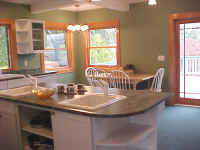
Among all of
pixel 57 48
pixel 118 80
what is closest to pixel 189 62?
pixel 118 80

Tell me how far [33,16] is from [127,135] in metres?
4.26

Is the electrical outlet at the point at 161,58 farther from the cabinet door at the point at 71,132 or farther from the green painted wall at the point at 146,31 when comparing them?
the cabinet door at the point at 71,132

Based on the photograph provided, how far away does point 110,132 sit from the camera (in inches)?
87.3

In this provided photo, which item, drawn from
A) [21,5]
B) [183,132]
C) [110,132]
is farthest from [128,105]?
[21,5]

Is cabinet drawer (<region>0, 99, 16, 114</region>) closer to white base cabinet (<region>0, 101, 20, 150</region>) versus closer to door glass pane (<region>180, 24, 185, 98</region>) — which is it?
white base cabinet (<region>0, 101, 20, 150</region>)

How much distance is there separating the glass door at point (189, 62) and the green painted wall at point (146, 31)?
31cm

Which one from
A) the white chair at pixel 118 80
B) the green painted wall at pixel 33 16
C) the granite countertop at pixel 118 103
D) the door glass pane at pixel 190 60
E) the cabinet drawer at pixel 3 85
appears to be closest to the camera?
the granite countertop at pixel 118 103

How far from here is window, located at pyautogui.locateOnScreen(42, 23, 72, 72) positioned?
19.9 ft

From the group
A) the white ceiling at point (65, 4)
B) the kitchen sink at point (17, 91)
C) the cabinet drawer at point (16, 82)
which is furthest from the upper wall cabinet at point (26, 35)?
the kitchen sink at point (17, 91)

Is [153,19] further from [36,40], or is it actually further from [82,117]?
[82,117]

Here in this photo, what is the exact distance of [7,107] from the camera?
9.09 ft

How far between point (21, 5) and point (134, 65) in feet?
9.76

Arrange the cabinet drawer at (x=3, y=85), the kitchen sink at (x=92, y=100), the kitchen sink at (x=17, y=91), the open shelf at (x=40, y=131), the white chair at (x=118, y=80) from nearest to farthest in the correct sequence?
the kitchen sink at (x=92, y=100) < the open shelf at (x=40, y=131) < the kitchen sink at (x=17, y=91) < the cabinet drawer at (x=3, y=85) < the white chair at (x=118, y=80)

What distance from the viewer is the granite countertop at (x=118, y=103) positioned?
1.92m
